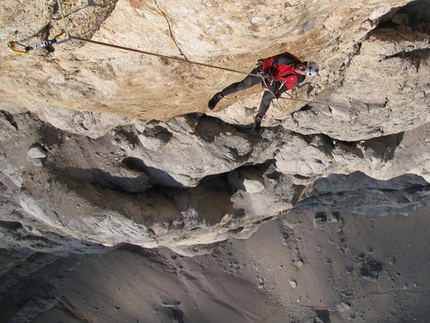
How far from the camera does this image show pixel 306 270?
36.4ft

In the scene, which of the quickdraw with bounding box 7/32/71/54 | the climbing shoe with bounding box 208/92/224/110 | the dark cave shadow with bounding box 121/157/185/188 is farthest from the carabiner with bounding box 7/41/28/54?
the dark cave shadow with bounding box 121/157/185/188

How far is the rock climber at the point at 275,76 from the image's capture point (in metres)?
4.42

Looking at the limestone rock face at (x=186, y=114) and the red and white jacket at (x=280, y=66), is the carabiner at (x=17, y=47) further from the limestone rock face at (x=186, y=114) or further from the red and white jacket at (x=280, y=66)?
the red and white jacket at (x=280, y=66)

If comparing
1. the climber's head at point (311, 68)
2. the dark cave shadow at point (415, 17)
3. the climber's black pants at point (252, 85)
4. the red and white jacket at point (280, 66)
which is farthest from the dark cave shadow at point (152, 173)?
the dark cave shadow at point (415, 17)

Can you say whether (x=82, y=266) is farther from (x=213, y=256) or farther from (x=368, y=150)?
(x=368, y=150)

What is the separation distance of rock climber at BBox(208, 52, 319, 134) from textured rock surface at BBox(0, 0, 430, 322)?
0.53 feet

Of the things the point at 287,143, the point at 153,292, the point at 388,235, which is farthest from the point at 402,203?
the point at 153,292

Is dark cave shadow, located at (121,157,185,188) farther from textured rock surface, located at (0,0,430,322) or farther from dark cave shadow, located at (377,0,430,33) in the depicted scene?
dark cave shadow, located at (377,0,430,33)

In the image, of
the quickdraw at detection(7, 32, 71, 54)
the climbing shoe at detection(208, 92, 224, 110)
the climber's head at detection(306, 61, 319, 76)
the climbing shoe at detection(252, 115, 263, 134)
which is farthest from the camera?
the climbing shoe at detection(252, 115, 263, 134)

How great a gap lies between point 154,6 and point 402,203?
9.30m

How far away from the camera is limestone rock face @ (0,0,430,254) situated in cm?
330

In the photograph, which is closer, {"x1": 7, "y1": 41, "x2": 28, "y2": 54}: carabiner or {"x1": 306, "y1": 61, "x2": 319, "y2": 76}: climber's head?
{"x1": 7, "y1": 41, "x2": 28, "y2": 54}: carabiner

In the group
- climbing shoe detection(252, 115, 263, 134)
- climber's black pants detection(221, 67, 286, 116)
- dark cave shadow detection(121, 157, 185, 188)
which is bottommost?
dark cave shadow detection(121, 157, 185, 188)

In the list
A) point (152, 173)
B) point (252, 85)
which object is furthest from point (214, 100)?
→ point (152, 173)
